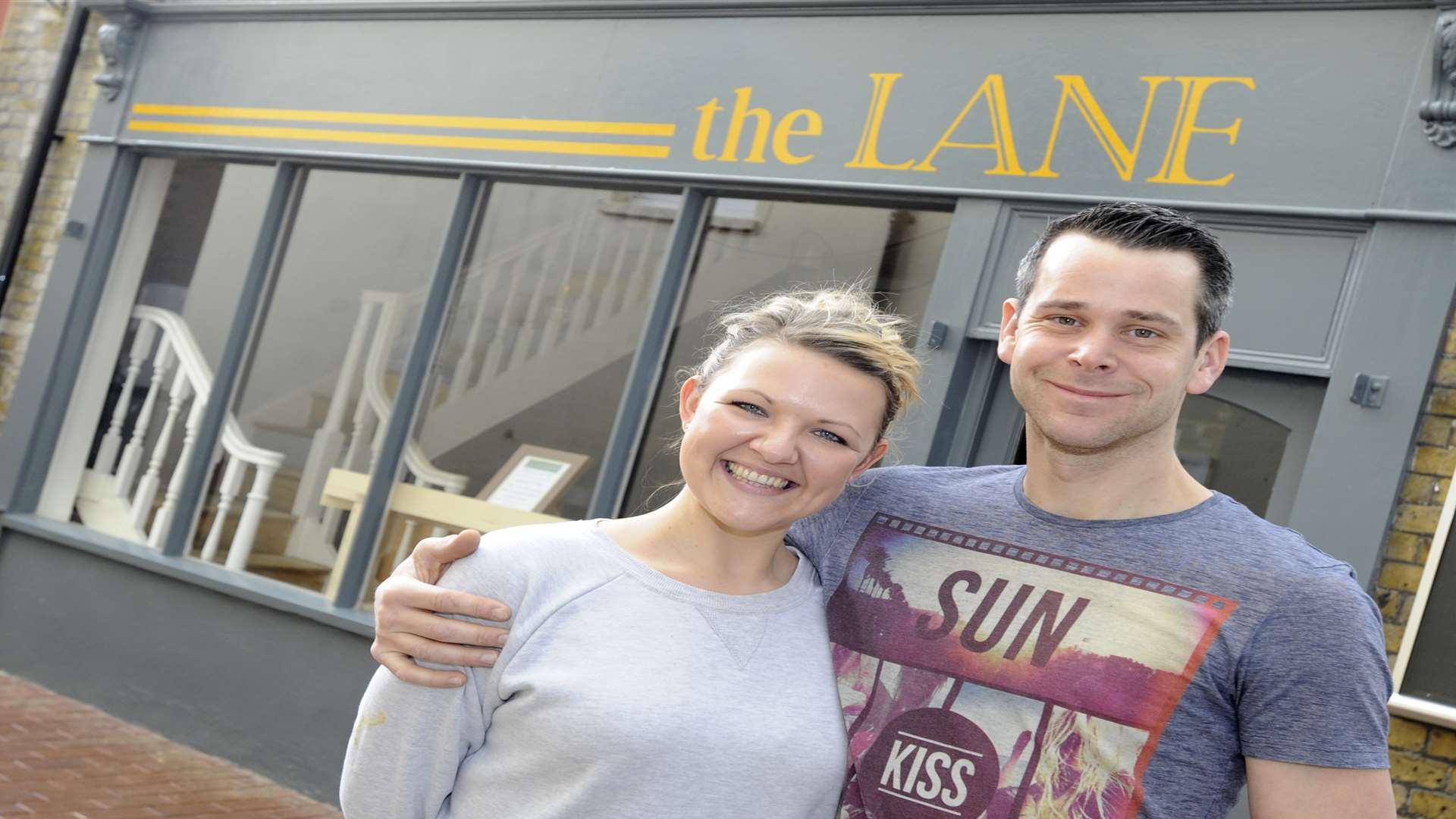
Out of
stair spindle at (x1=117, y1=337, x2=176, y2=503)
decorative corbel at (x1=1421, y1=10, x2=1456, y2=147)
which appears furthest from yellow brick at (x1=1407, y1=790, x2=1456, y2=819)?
stair spindle at (x1=117, y1=337, x2=176, y2=503)

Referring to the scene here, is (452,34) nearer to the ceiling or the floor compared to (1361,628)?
nearer to the ceiling

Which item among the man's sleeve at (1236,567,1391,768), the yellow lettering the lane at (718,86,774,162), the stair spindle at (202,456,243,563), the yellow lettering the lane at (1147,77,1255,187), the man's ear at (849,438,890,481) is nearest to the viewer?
the man's sleeve at (1236,567,1391,768)

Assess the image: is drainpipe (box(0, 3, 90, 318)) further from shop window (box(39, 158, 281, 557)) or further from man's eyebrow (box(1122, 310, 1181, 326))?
man's eyebrow (box(1122, 310, 1181, 326))

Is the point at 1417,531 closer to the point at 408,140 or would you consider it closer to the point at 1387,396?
the point at 1387,396

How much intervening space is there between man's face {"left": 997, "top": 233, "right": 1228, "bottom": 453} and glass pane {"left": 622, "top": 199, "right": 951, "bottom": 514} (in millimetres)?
2911

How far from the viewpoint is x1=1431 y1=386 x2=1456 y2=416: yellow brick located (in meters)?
3.84

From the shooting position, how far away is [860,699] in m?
2.03

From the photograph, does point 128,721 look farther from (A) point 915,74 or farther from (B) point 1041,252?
(B) point 1041,252

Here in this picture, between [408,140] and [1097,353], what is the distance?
4.80m

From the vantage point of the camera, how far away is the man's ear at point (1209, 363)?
2039 millimetres

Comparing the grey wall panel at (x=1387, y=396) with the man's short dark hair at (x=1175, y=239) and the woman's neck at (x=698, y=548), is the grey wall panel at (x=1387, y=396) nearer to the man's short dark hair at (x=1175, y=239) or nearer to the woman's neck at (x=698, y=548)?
the man's short dark hair at (x=1175, y=239)

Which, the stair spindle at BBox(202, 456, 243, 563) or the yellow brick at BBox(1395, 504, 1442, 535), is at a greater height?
the yellow brick at BBox(1395, 504, 1442, 535)

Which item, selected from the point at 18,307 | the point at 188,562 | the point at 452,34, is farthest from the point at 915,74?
the point at 18,307

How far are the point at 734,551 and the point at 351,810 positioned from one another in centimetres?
66
